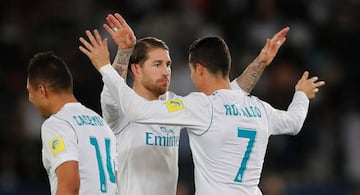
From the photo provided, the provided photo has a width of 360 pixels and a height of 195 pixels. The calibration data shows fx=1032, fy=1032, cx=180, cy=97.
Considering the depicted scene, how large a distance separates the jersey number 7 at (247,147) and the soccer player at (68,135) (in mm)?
896

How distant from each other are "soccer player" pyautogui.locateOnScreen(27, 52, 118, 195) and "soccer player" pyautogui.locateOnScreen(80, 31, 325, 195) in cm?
29

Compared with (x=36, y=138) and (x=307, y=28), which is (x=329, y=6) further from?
(x=36, y=138)

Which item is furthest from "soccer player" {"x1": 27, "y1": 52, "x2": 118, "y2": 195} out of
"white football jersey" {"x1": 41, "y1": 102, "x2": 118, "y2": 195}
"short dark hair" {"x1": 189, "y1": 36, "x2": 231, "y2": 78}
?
"short dark hair" {"x1": 189, "y1": 36, "x2": 231, "y2": 78}

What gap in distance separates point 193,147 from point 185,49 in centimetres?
677

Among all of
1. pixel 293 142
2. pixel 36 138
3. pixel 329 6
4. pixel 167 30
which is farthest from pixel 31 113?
pixel 329 6

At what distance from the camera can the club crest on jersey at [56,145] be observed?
6961 millimetres

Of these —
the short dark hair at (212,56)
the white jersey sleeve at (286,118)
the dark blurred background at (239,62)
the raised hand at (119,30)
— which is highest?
the raised hand at (119,30)

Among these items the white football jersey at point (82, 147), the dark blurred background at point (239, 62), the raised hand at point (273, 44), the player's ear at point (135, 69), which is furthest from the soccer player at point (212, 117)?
the dark blurred background at point (239, 62)

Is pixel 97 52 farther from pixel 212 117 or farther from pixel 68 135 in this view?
pixel 212 117

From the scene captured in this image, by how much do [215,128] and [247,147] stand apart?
30 centimetres

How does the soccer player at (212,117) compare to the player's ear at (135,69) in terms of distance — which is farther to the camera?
the player's ear at (135,69)

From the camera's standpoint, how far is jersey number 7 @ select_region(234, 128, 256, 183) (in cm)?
741

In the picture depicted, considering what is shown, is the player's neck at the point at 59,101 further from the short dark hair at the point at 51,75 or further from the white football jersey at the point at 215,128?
the white football jersey at the point at 215,128

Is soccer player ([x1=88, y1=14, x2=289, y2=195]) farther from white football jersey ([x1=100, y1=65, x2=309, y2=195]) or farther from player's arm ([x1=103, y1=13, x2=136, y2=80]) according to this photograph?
white football jersey ([x1=100, y1=65, x2=309, y2=195])
